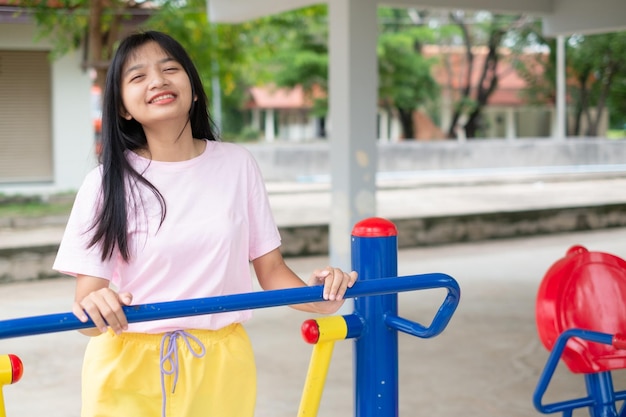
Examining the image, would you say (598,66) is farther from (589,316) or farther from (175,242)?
(175,242)

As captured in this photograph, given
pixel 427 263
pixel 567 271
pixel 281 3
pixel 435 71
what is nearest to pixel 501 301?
pixel 427 263

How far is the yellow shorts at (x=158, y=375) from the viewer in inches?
65.6

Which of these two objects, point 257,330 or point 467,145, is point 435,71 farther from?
point 257,330

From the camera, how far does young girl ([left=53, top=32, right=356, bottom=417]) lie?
65.0 inches

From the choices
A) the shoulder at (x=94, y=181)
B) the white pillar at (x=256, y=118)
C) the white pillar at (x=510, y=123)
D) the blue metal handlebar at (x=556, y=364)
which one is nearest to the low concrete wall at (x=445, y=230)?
the blue metal handlebar at (x=556, y=364)

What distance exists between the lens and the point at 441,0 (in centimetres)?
648

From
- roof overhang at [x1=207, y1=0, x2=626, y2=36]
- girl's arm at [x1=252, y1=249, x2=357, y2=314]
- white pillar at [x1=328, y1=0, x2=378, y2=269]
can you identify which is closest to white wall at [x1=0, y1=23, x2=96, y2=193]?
roof overhang at [x1=207, y1=0, x2=626, y2=36]

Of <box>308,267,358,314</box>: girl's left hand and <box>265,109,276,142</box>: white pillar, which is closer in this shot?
<box>308,267,358,314</box>: girl's left hand

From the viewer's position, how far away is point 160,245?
1.65 m

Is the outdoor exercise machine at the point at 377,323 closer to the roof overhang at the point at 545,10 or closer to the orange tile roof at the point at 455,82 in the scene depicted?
the roof overhang at the point at 545,10

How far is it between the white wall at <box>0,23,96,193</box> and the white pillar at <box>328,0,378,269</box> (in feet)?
27.6

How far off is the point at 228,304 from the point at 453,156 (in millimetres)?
19326

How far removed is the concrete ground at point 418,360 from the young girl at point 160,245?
2.42m

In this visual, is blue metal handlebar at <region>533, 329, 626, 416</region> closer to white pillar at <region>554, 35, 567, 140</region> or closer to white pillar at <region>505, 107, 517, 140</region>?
white pillar at <region>554, 35, 567, 140</region>
